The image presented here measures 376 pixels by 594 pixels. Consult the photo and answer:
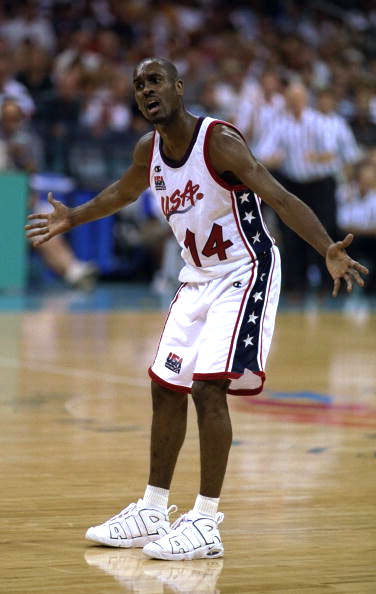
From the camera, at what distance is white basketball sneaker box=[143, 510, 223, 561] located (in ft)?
12.5

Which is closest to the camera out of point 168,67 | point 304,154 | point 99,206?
point 168,67

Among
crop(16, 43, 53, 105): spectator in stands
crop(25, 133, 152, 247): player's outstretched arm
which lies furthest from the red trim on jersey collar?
crop(16, 43, 53, 105): spectator in stands

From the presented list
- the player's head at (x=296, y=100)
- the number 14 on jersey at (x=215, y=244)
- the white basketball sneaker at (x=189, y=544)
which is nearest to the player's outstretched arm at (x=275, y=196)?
the number 14 on jersey at (x=215, y=244)

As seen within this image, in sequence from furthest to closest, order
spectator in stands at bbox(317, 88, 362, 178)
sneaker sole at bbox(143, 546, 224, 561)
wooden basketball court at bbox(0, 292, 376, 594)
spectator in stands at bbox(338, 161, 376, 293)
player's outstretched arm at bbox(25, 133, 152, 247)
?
spectator in stands at bbox(338, 161, 376, 293)
spectator in stands at bbox(317, 88, 362, 178)
player's outstretched arm at bbox(25, 133, 152, 247)
sneaker sole at bbox(143, 546, 224, 561)
wooden basketball court at bbox(0, 292, 376, 594)

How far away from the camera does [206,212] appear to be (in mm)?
4094

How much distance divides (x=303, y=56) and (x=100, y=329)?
9.11 metres

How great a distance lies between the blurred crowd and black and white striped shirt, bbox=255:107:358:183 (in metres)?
0.03

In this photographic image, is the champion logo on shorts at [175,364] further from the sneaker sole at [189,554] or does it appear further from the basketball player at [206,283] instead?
the sneaker sole at [189,554]

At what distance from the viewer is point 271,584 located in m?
3.48

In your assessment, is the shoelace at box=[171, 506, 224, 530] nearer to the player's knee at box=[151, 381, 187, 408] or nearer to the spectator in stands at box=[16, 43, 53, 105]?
the player's knee at box=[151, 381, 187, 408]

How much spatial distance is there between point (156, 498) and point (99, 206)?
1.06 metres

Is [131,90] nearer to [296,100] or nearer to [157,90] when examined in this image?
[296,100]

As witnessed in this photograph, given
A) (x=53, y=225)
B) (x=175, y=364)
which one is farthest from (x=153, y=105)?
(x=175, y=364)

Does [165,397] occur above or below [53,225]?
below
